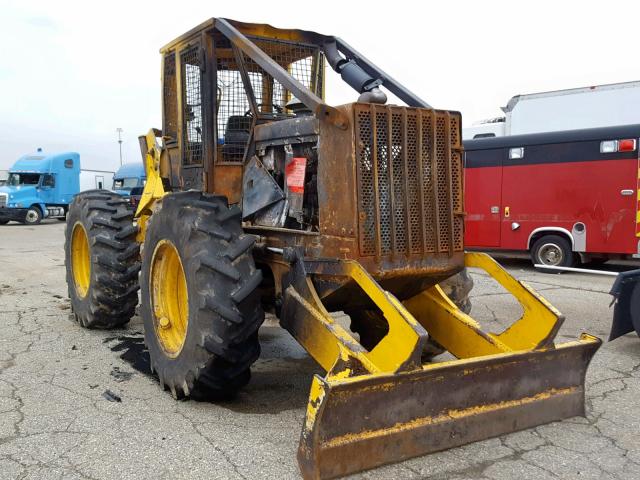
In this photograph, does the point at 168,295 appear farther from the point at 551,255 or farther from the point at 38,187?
the point at 38,187

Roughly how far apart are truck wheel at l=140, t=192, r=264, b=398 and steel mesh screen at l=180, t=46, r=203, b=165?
0.96 meters

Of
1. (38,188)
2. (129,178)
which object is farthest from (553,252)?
(129,178)

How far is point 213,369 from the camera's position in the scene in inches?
155

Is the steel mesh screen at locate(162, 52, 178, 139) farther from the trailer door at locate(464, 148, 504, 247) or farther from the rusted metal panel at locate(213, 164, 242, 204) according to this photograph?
the trailer door at locate(464, 148, 504, 247)

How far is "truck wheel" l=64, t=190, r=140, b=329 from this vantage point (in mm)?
5934

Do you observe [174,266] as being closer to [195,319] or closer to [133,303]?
[195,319]

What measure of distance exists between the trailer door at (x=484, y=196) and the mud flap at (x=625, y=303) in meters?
6.64

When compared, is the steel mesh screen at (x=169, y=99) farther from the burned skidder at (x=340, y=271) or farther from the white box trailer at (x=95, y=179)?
the white box trailer at (x=95, y=179)

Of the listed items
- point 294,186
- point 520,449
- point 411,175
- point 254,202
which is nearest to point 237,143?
point 254,202

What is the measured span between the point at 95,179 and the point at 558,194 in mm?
32997

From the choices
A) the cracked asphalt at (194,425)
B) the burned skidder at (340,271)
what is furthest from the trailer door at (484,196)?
the burned skidder at (340,271)

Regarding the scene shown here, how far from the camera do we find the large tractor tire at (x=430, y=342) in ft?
16.4

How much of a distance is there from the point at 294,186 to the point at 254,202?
0.55 metres

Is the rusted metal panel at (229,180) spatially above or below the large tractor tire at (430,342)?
above
